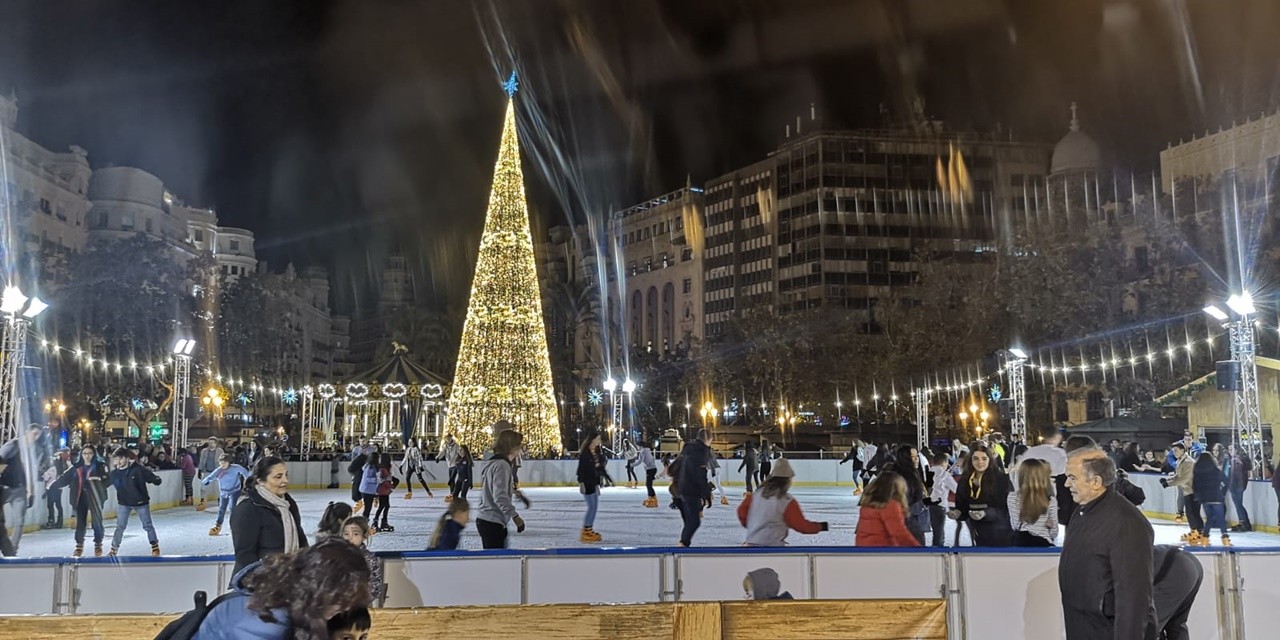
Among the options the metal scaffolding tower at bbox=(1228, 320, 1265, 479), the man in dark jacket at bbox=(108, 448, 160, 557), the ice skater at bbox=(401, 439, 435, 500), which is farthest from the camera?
the ice skater at bbox=(401, 439, 435, 500)

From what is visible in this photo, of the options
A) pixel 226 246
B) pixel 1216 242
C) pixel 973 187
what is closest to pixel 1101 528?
pixel 1216 242

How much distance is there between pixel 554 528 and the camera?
16750 millimetres

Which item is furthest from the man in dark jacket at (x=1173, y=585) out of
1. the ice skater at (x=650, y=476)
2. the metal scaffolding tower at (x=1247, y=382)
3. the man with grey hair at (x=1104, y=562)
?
the ice skater at (x=650, y=476)

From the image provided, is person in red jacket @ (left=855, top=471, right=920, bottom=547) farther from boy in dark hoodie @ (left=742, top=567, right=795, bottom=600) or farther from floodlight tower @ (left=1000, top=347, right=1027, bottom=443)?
floodlight tower @ (left=1000, top=347, right=1027, bottom=443)

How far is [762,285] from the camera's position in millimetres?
95375

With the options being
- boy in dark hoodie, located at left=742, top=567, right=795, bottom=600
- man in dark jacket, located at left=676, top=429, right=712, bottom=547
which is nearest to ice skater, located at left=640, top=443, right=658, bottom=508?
man in dark jacket, located at left=676, top=429, right=712, bottom=547

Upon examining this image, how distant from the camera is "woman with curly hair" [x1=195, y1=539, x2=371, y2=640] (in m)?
2.47

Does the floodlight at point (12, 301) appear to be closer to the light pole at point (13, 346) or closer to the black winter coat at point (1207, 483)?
the light pole at point (13, 346)

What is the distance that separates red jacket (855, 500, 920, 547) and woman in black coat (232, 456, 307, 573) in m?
3.44

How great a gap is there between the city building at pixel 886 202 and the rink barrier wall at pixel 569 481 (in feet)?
182

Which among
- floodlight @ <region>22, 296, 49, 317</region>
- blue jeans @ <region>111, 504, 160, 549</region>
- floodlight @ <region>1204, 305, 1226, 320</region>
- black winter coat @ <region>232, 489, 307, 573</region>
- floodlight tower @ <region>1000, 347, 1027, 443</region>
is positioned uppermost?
floodlight @ <region>22, 296, 49, 317</region>

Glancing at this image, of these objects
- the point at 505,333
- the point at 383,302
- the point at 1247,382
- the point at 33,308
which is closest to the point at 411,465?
the point at 505,333

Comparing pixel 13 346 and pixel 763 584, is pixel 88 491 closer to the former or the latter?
pixel 13 346

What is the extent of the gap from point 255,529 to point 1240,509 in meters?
16.2
